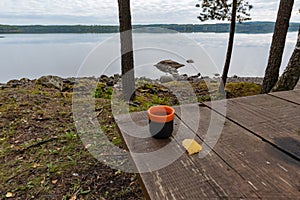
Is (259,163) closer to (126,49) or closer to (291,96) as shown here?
(291,96)

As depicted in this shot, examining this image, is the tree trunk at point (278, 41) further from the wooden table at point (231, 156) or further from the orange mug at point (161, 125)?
the orange mug at point (161, 125)

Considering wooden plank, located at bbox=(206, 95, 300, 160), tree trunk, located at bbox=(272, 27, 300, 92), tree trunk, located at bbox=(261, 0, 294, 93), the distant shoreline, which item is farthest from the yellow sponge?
tree trunk, located at bbox=(261, 0, 294, 93)

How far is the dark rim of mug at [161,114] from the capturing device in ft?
2.57

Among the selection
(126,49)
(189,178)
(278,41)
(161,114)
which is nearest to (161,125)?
(161,114)

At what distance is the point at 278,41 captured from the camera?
2875 mm

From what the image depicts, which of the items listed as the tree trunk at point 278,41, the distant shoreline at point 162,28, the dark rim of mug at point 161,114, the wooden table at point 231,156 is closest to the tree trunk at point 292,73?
the tree trunk at point 278,41

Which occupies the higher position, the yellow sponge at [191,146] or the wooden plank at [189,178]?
the yellow sponge at [191,146]

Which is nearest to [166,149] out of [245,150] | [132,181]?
[245,150]

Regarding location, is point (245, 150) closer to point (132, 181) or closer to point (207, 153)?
point (207, 153)

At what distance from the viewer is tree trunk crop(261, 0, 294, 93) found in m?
2.68

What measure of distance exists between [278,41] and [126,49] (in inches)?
81.7

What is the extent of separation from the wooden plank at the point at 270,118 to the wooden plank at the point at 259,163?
48 millimetres

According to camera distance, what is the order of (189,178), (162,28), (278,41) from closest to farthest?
(189,178)
(162,28)
(278,41)

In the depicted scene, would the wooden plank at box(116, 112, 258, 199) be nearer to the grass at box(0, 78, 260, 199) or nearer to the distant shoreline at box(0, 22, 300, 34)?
the grass at box(0, 78, 260, 199)
